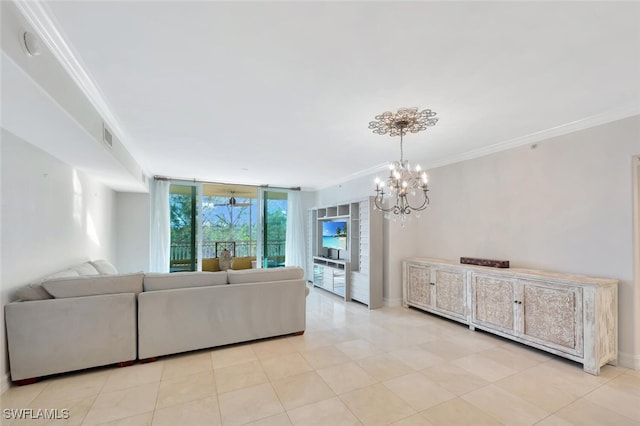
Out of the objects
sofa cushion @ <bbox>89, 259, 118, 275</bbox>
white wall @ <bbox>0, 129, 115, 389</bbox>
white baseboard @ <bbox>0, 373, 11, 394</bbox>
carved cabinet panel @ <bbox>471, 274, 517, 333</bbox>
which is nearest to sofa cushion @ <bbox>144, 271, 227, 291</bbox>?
white wall @ <bbox>0, 129, 115, 389</bbox>

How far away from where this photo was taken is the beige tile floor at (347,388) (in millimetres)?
2061

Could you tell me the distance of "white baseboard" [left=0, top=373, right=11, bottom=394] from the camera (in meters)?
2.33

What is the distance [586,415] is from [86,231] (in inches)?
234

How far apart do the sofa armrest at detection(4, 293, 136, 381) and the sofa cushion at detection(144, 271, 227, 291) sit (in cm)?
20

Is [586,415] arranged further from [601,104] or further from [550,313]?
[601,104]

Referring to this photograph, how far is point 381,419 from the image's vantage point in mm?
2027

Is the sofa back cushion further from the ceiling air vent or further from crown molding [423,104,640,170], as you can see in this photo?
crown molding [423,104,640,170]

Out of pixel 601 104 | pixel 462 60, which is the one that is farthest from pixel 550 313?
pixel 462 60

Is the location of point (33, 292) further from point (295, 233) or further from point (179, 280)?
point (295, 233)

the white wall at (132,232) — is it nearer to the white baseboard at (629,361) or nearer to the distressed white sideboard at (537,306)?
the distressed white sideboard at (537,306)

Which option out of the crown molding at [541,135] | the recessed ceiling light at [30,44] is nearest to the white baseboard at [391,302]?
the crown molding at [541,135]

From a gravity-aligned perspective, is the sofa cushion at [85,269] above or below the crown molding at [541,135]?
below

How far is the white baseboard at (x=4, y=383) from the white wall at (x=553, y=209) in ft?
15.3

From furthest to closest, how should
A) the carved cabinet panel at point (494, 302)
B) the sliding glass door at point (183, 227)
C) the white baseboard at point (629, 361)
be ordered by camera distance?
the sliding glass door at point (183, 227) → the carved cabinet panel at point (494, 302) → the white baseboard at point (629, 361)
